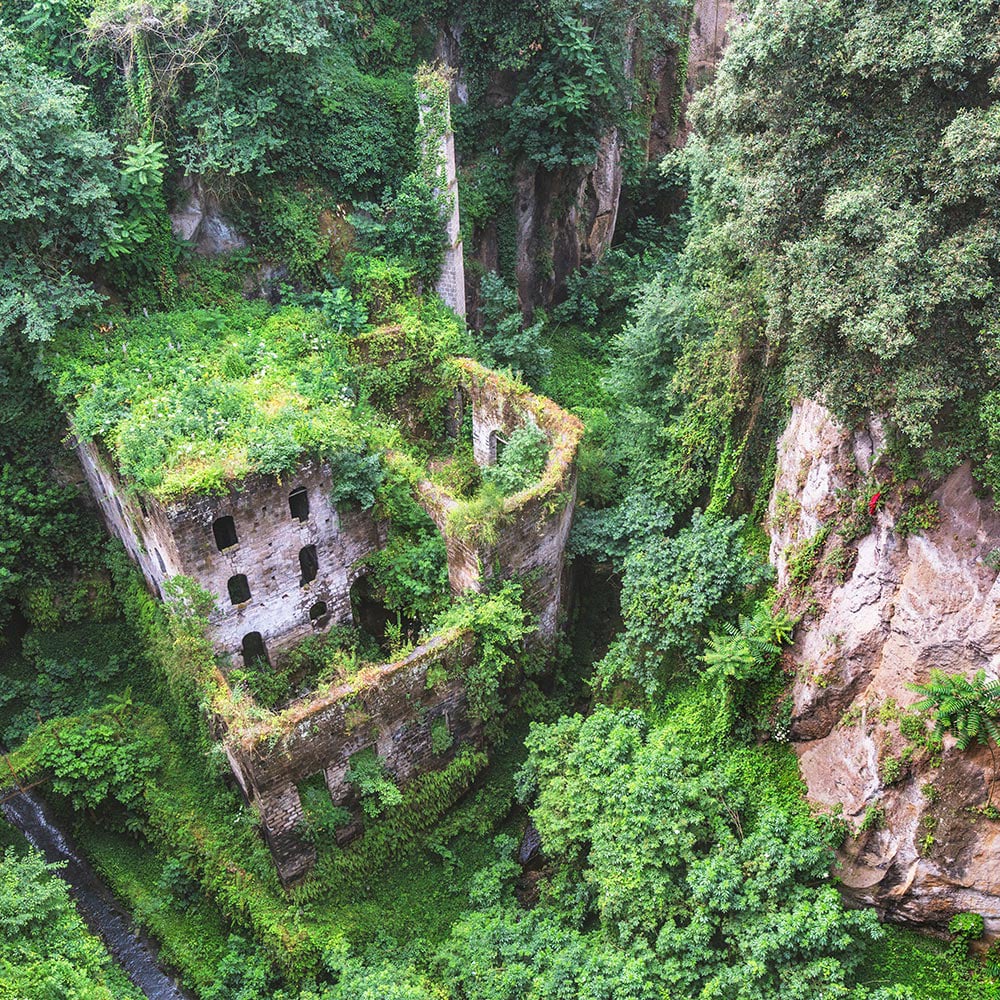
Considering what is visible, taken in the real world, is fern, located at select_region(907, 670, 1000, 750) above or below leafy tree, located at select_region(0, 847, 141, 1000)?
above

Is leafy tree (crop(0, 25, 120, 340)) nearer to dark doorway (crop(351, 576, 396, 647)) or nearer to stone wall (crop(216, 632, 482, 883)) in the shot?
dark doorway (crop(351, 576, 396, 647))

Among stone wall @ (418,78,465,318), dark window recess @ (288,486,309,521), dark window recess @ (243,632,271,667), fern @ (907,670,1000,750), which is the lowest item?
dark window recess @ (243,632,271,667)

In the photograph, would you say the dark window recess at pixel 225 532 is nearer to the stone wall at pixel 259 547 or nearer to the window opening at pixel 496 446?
the stone wall at pixel 259 547

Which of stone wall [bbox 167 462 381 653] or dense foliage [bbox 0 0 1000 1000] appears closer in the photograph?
dense foliage [bbox 0 0 1000 1000]

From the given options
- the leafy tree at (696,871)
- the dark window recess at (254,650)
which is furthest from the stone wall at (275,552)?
the leafy tree at (696,871)

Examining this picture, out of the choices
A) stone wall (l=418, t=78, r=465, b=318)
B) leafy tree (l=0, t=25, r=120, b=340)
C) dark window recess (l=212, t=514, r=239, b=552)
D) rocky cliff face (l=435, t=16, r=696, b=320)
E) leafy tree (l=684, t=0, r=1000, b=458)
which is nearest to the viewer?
leafy tree (l=684, t=0, r=1000, b=458)

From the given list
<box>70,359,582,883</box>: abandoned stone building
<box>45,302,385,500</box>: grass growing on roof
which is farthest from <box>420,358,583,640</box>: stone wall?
<box>45,302,385,500</box>: grass growing on roof
